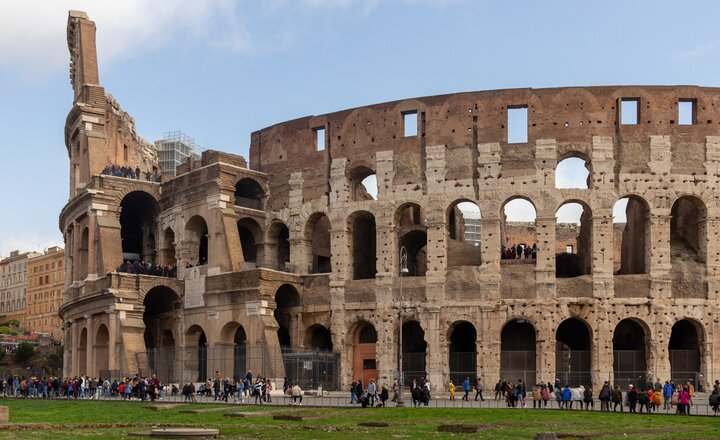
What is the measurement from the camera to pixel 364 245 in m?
50.3

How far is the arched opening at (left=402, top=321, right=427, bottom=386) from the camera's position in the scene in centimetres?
4503

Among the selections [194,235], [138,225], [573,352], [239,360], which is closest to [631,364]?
[573,352]

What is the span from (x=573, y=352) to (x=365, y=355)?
869cm

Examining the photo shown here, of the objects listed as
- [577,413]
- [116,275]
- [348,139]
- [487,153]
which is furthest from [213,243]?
[577,413]

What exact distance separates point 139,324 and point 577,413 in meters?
23.5

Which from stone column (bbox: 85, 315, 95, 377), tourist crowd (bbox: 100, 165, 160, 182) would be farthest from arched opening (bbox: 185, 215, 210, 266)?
stone column (bbox: 85, 315, 95, 377)

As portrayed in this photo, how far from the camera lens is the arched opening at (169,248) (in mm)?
53656

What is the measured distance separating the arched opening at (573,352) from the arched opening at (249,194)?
14961 mm

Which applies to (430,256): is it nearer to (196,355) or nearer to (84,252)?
(196,355)

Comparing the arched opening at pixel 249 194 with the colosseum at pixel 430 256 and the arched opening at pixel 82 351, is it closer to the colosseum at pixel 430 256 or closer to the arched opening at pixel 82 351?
the colosseum at pixel 430 256

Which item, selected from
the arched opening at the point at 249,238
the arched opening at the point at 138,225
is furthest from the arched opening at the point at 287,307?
the arched opening at the point at 138,225

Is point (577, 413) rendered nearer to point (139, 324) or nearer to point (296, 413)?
point (296, 413)

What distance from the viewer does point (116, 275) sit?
47.8m

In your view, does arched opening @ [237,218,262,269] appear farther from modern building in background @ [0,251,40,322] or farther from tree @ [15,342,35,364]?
modern building in background @ [0,251,40,322]
